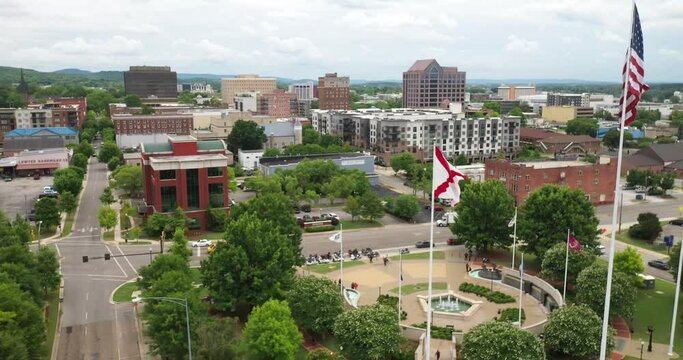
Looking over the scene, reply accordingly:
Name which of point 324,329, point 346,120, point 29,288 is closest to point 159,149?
point 29,288

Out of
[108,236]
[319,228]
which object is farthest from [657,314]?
[108,236]

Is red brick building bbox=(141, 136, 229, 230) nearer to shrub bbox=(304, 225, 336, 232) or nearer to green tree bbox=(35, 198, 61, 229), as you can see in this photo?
shrub bbox=(304, 225, 336, 232)

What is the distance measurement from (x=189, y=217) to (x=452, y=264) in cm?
3577

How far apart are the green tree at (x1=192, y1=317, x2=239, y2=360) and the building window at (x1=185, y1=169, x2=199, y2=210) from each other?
44.0 m

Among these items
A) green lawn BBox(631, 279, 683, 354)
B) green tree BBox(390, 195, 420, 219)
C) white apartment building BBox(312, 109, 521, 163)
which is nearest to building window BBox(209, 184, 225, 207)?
green tree BBox(390, 195, 420, 219)

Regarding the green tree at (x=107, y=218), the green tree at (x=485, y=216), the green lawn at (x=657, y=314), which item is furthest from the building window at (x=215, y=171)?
the green lawn at (x=657, y=314)

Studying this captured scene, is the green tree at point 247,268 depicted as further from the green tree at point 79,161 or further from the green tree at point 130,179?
the green tree at point 79,161

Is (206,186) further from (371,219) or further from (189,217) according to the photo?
(371,219)

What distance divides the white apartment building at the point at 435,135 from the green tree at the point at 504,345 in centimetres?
10244

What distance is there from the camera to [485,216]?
208ft

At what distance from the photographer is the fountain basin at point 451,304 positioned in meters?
48.5

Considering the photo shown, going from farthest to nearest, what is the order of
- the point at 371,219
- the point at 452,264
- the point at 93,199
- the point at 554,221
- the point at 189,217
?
the point at 93,199
the point at 371,219
the point at 189,217
the point at 452,264
the point at 554,221

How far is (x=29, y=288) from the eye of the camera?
43.8 metres

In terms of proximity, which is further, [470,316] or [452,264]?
[452,264]
